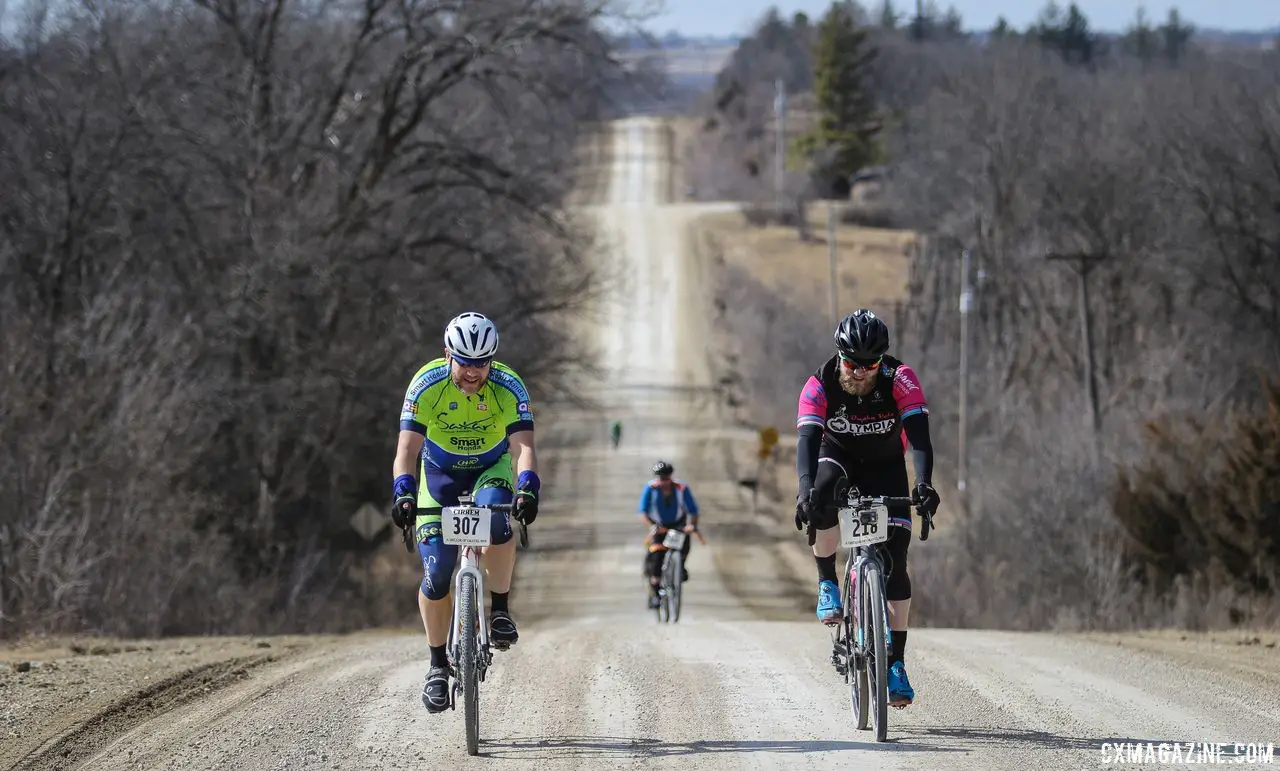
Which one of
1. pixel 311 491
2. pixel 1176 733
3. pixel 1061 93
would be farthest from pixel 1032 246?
pixel 1176 733

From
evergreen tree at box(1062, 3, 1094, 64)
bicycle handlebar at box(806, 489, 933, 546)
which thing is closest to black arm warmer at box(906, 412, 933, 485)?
bicycle handlebar at box(806, 489, 933, 546)

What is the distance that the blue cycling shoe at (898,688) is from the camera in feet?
30.4

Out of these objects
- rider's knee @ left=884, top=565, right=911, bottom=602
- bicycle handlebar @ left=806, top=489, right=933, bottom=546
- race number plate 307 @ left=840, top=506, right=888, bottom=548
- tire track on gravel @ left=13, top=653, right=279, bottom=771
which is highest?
bicycle handlebar @ left=806, top=489, right=933, bottom=546

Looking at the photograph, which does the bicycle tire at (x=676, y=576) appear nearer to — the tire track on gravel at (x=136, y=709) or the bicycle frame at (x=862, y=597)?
the tire track on gravel at (x=136, y=709)

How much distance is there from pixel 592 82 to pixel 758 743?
86.8 feet

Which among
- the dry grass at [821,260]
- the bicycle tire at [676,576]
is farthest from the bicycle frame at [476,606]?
the dry grass at [821,260]

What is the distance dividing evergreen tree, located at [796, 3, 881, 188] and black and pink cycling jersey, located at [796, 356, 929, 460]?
101389mm

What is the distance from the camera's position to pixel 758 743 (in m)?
9.26

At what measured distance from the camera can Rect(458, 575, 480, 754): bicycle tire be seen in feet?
29.5

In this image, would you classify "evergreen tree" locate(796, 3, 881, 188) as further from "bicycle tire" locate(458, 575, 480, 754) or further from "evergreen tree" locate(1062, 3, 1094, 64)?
"bicycle tire" locate(458, 575, 480, 754)

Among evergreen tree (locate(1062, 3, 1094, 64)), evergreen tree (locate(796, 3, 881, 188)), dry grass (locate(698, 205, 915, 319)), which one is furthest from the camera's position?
evergreen tree (locate(1062, 3, 1094, 64))

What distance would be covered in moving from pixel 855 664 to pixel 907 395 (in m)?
1.51

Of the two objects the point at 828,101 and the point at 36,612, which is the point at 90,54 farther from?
the point at 828,101

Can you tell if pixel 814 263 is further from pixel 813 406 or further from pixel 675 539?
pixel 813 406
